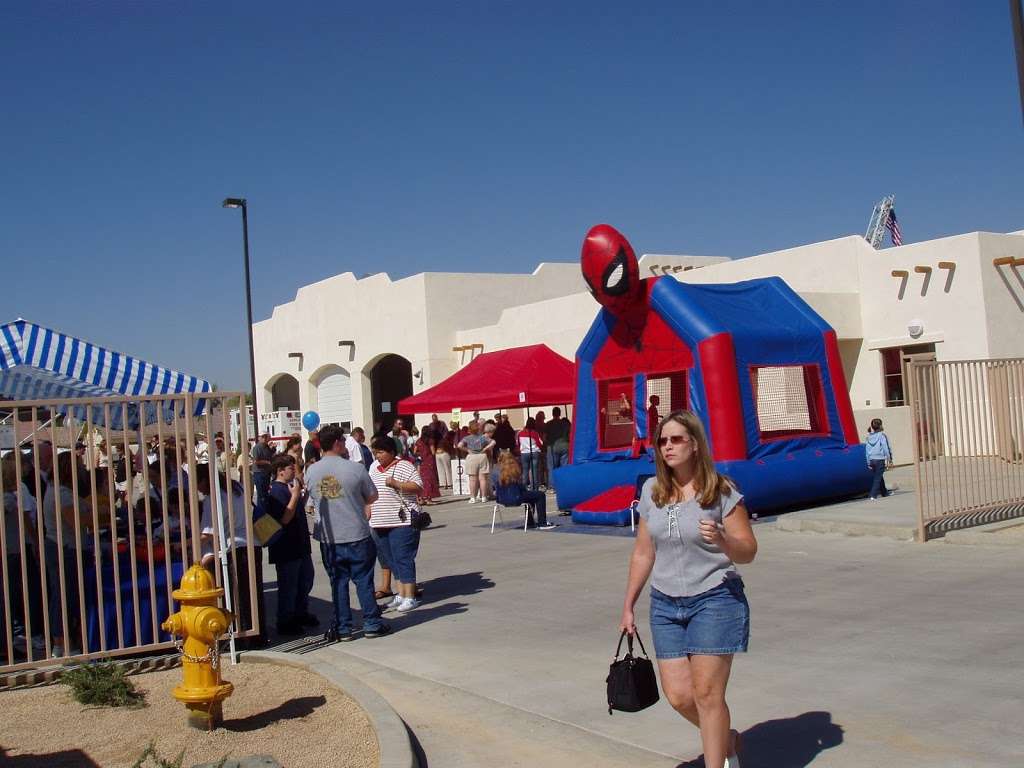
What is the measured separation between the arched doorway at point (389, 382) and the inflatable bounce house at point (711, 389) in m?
17.8

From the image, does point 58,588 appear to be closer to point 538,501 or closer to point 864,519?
point 538,501

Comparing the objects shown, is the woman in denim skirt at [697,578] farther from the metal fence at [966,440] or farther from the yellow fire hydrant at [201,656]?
the metal fence at [966,440]

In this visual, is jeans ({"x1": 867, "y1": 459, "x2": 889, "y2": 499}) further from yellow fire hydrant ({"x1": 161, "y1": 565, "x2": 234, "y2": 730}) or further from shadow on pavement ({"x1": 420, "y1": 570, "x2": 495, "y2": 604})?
yellow fire hydrant ({"x1": 161, "y1": 565, "x2": 234, "y2": 730})

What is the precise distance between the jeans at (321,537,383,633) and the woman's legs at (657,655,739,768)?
4.28 meters

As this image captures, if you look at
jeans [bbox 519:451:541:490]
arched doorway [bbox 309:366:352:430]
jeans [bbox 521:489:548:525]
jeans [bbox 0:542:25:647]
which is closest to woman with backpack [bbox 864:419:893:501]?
jeans [bbox 521:489:548:525]

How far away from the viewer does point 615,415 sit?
15984 mm

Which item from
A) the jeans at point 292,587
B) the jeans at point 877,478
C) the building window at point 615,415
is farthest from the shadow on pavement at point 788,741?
the building window at point 615,415

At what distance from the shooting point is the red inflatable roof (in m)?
18.3

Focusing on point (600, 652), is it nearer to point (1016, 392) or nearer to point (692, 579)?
point (692, 579)

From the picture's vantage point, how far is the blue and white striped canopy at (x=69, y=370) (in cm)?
983

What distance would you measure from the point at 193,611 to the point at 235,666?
1714 mm

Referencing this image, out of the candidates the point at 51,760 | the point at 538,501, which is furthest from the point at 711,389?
the point at 51,760

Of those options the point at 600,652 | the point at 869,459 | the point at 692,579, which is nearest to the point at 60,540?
the point at 600,652

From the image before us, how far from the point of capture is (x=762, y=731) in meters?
5.50
